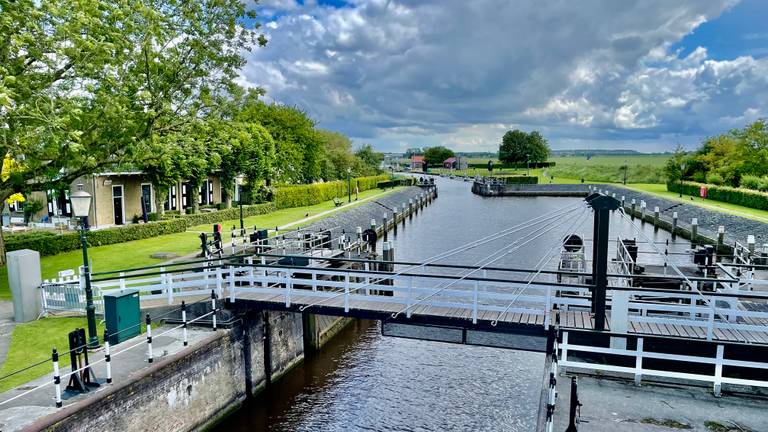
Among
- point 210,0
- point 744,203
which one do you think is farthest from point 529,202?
point 210,0

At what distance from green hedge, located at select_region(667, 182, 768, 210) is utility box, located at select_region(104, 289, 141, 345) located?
170 ft

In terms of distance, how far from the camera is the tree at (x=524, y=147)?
530 feet

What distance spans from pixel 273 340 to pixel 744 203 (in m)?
51.1

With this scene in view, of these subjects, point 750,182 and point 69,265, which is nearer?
point 69,265

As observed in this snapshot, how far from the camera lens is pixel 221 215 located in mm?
43156

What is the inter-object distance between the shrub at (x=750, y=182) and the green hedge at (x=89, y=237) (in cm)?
5669

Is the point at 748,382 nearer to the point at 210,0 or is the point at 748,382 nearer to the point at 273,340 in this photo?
the point at 273,340

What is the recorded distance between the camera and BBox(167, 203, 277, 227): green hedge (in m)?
39.3

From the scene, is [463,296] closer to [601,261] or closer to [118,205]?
[601,261]

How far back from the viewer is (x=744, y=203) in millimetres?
50062

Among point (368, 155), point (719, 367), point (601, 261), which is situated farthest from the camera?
point (368, 155)

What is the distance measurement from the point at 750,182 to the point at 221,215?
54.8m

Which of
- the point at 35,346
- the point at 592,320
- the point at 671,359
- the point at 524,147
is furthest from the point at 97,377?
the point at 524,147

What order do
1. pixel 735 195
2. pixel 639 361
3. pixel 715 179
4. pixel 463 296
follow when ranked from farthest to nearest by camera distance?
pixel 715 179 → pixel 735 195 → pixel 463 296 → pixel 639 361
